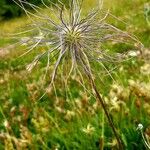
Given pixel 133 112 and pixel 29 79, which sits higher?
pixel 133 112

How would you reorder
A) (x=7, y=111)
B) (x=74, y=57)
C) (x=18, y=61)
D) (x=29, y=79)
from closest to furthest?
1. (x=74, y=57)
2. (x=7, y=111)
3. (x=29, y=79)
4. (x=18, y=61)

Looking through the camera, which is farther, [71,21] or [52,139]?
[52,139]

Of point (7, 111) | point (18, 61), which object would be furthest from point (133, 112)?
point (18, 61)

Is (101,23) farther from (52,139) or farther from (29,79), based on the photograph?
(29,79)

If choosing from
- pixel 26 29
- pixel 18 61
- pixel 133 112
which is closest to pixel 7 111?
pixel 133 112

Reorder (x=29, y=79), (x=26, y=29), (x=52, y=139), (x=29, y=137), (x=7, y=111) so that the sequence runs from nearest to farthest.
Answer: (x=26, y=29) → (x=29, y=137) → (x=52, y=139) → (x=7, y=111) → (x=29, y=79)

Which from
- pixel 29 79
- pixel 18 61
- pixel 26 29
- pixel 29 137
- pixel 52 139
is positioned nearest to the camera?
pixel 26 29

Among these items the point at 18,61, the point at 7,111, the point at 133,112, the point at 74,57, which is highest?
the point at 74,57

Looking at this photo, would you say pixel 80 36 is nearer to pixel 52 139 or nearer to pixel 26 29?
pixel 26 29

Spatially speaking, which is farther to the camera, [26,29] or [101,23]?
[26,29]
